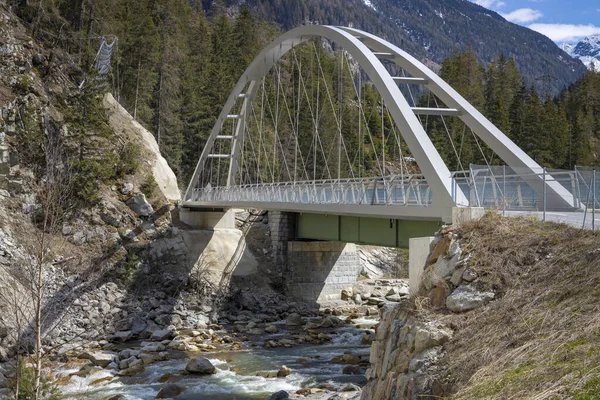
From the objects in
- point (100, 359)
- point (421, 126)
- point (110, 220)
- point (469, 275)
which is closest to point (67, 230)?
point (110, 220)

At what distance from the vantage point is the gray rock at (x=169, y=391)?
1462cm

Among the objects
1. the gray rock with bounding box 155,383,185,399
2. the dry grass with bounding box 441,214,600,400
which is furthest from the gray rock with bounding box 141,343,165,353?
the dry grass with bounding box 441,214,600,400

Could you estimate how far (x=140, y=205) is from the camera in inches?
1161

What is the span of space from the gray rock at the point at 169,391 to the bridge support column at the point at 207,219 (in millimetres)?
16842

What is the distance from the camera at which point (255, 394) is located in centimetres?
1508

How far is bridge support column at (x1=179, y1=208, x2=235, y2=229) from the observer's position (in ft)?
104

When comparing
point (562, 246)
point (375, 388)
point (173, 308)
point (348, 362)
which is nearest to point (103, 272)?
point (173, 308)

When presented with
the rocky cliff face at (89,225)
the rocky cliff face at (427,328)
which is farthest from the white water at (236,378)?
the rocky cliff face at (427,328)

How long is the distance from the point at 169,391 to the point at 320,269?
15934mm

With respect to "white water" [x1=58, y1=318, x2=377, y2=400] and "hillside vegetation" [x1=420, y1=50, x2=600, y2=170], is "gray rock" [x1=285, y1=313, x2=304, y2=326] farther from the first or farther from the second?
"hillside vegetation" [x1=420, y1=50, x2=600, y2=170]

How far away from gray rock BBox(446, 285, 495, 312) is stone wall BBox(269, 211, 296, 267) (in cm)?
2068

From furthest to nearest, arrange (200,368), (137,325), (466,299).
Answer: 1. (137,325)
2. (200,368)
3. (466,299)

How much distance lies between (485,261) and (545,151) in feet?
142

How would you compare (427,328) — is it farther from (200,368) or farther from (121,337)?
(121,337)
